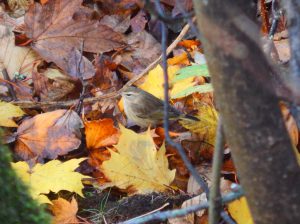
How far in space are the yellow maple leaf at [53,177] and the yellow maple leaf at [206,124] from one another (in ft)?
2.26

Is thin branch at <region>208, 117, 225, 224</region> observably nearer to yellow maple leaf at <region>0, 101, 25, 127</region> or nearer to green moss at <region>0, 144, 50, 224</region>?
green moss at <region>0, 144, 50, 224</region>

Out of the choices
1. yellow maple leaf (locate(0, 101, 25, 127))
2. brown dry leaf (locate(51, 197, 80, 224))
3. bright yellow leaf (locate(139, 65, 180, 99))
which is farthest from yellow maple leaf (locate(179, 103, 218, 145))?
yellow maple leaf (locate(0, 101, 25, 127))

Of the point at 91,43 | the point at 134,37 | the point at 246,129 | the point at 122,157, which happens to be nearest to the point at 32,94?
the point at 91,43

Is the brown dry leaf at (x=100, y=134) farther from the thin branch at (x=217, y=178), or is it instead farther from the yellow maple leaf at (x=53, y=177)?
the thin branch at (x=217, y=178)

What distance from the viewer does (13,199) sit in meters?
1.50

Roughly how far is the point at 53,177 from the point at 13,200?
1108 mm

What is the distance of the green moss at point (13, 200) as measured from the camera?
4.84 ft

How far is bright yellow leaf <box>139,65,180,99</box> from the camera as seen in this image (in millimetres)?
3511

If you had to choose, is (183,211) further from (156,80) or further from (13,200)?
(156,80)

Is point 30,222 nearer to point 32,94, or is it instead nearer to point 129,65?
point 32,94

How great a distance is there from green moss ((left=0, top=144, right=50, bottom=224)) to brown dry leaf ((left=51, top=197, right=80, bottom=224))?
3.10 feet

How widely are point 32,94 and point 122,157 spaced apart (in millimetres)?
1324

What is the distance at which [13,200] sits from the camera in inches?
59.2

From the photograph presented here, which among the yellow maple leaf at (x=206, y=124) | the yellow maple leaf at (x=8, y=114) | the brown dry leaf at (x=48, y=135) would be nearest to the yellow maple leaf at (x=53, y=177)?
the brown dry leaf at (x=48, y=135)
